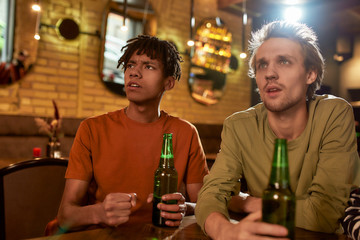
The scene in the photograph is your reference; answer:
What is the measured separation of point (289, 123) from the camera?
1462 millimetres

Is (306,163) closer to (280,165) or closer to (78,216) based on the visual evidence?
(280,165)

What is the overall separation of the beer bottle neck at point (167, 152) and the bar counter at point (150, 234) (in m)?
0.21

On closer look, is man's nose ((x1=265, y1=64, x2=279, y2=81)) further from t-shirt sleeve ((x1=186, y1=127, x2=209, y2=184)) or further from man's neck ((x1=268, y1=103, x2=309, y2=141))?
t-shirt sleeve ((x1=186, y1=127, x2=209, y2=184))

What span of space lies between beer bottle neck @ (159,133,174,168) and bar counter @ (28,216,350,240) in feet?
0.68

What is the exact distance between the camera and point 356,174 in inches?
52.6

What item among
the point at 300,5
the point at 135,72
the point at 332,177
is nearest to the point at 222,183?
the point at 332,177

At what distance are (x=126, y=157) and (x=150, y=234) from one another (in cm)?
66

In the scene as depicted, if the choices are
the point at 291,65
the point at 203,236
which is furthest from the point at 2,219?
the point at 291,65

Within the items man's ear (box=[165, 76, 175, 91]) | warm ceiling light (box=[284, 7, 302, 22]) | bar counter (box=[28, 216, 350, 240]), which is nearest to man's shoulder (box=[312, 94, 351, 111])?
bar counter (box=[28, 216, 350, 240])

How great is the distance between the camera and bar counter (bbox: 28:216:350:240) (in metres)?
0.96

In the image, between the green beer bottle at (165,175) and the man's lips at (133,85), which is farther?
the man's lips at (133,85)

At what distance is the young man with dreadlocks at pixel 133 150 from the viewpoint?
4.90 ft

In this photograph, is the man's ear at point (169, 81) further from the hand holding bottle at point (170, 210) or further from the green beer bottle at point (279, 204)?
the green beer bottle at point (279, 204)

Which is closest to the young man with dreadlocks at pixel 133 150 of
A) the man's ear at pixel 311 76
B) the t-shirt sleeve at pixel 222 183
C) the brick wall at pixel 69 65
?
the t-shirt sleeve at pixel 222 183
